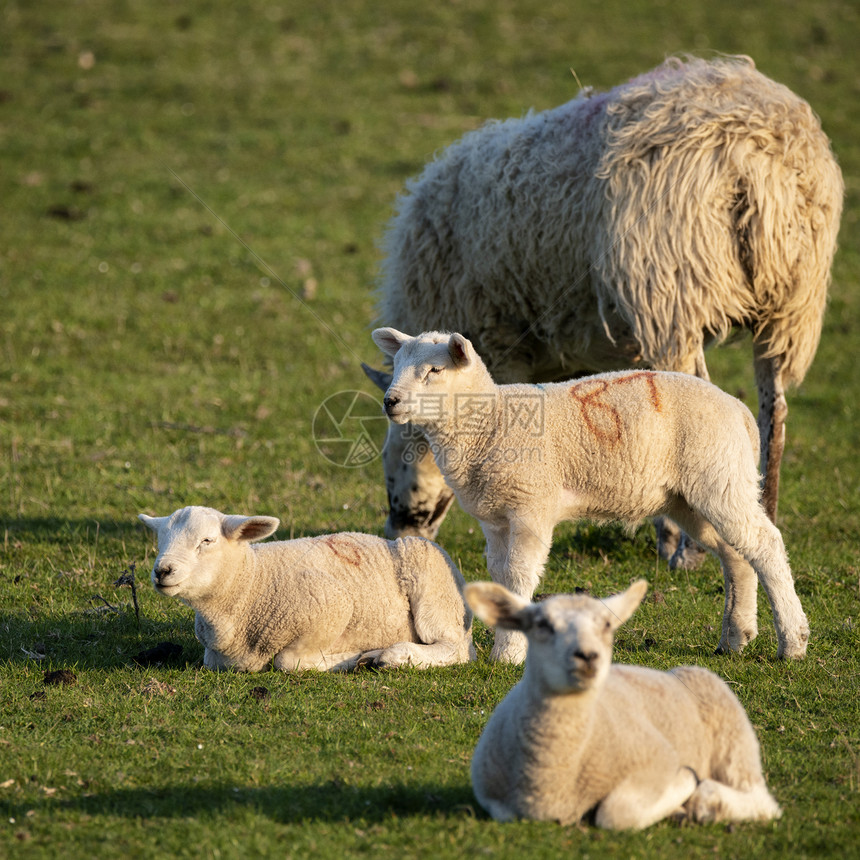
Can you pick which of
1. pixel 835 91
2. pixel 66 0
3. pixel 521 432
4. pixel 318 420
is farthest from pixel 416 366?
pixel 66 0

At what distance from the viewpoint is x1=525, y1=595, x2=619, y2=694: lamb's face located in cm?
369

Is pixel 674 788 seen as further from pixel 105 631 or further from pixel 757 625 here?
pixel 105 631

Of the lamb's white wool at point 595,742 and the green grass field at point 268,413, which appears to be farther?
the green grass field at point 268,413

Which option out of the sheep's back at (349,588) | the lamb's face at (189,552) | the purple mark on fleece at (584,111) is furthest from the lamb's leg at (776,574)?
the purple mark on fleece at (584,111)

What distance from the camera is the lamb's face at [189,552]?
5355 mm

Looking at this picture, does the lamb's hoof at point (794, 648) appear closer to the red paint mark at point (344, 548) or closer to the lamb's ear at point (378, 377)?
the red paint mark at point (344, 548)

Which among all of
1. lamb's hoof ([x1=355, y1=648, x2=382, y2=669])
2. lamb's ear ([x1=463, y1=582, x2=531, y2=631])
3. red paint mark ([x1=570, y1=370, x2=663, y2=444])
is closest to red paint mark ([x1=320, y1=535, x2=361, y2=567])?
lamb's hoof ([x1=355, y1=648, x2=382, y2=669])

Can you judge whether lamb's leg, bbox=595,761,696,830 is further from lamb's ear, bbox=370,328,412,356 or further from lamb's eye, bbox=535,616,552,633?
lamb's ear, bbox=370,328,412,356

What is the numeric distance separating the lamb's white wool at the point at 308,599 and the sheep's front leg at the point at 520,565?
0.27 meters

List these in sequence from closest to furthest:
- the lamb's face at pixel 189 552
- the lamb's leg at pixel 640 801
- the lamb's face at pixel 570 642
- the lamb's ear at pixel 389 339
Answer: the lamb's face at pixel 570 642 < the lamb's leg at pixel 640 801 < the lamb's face at pixel 189 552 < the lamb's ear at pixel 389 339

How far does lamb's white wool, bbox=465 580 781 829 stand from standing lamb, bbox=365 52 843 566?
3790mm

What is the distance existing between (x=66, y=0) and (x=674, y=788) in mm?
23740

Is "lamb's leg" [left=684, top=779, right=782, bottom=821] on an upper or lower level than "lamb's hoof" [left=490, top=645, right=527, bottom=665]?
upper

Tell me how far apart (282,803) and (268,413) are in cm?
773
